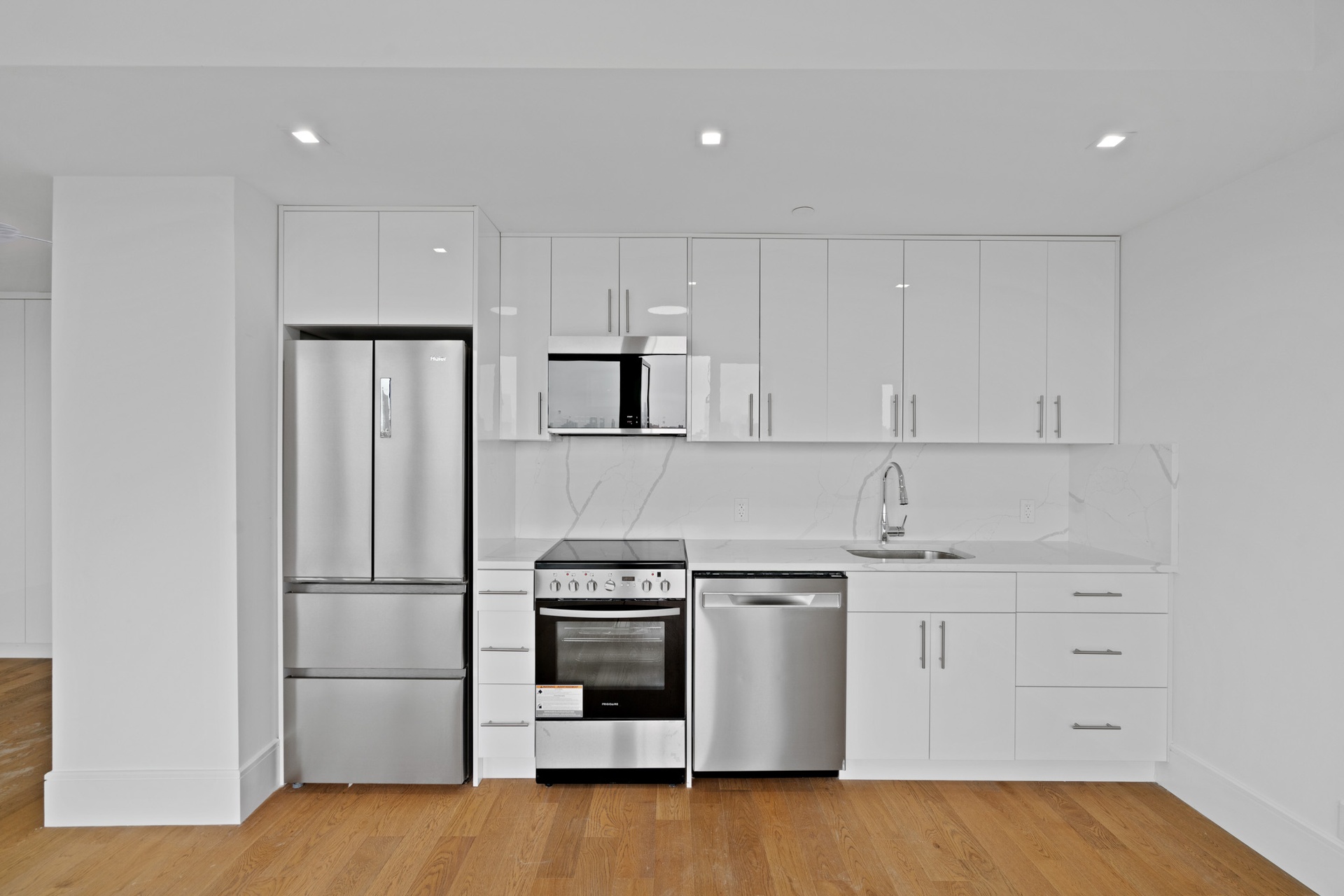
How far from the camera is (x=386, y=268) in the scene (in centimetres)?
309

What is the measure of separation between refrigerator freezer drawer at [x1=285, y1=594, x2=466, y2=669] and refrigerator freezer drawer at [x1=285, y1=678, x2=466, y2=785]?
0.26 feet

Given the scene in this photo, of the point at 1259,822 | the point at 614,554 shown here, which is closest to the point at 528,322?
the point at 614,554

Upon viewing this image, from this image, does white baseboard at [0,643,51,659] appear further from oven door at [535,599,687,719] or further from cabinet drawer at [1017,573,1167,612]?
cabinet drawer at [1017,573,1167,612]

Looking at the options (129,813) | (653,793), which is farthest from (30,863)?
(653,793)

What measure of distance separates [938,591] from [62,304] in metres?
3.55

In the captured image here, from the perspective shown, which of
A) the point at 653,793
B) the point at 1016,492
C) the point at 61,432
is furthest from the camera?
the point at 1016,492

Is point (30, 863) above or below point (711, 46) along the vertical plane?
below

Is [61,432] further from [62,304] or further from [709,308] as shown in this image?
[709,308]

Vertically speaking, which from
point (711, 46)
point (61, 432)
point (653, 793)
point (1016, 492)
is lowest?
point (653, 793)

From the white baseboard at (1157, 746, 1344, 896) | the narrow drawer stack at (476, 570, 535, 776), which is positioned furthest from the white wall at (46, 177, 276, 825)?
the white baseboard at (1157, 746, 1344, 896)

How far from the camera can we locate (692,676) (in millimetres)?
3068

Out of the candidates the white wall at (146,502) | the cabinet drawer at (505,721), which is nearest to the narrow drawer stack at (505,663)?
the cabinet drawer at (505,721)

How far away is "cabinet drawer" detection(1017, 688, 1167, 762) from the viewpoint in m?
3.06

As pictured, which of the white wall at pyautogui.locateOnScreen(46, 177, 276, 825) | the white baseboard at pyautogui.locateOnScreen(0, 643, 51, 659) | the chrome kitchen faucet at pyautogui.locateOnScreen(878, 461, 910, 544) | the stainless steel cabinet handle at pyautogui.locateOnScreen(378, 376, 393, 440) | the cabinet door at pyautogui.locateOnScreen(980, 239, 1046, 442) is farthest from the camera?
the white baseboard at pyautogui.locateOnScreen(0, 643, 51, 659)
